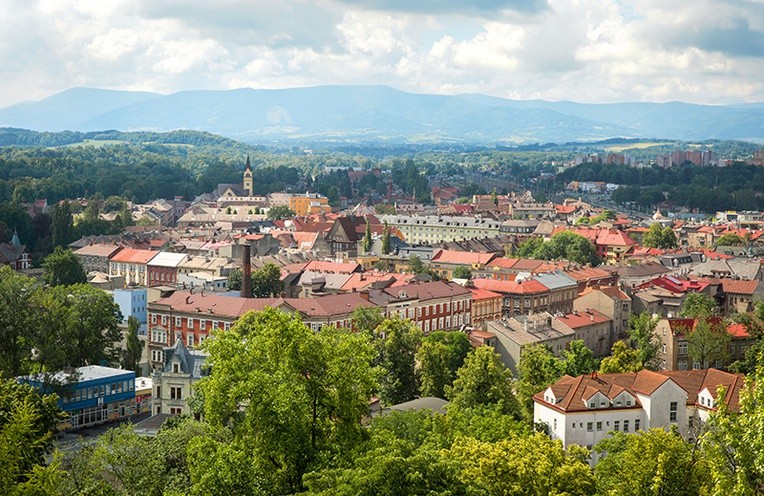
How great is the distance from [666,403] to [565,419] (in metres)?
4.11

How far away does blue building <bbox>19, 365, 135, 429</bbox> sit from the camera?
43.9 meters

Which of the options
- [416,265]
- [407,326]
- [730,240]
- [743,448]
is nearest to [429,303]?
[407,326]

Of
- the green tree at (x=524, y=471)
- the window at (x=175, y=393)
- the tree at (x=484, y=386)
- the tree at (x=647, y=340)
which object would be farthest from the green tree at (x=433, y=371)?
the green tree at (x=524, y=471)

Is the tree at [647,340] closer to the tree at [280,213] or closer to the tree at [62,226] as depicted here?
the tree at [62,226]

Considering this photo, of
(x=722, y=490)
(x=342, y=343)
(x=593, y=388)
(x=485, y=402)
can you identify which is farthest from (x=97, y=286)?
(x=722, y=490)

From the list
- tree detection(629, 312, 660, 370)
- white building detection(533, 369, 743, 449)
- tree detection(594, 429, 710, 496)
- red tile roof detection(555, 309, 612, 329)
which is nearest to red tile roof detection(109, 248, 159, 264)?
red tile roof detection(555, 309, 612, 329)

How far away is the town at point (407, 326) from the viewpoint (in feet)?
118

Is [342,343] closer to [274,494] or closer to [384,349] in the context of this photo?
[274,494]

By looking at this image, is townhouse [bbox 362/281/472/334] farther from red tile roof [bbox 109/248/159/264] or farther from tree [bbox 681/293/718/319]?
red tile roof [bbox 109/248/159/264]

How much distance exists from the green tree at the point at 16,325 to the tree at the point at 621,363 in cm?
2426

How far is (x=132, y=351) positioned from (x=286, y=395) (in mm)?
32043

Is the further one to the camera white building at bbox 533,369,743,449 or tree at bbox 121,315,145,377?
tree at bbox 121,315,145,377

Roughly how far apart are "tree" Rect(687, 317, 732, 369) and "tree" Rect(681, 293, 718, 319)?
5.23 m

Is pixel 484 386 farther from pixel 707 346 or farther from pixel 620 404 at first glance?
pixel 707 346
